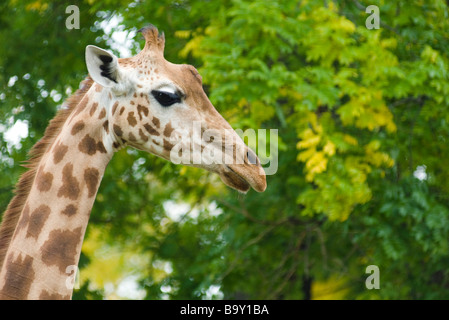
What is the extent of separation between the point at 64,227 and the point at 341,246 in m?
8.01

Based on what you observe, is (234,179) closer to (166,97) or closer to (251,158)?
(251,158)

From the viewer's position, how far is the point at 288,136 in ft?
29.1

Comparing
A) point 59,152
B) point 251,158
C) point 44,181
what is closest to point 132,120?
point 59,152

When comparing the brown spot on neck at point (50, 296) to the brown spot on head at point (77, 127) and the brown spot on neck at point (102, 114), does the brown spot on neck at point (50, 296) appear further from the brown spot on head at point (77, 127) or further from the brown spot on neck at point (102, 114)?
the brown spot on neck at point (102, 114)

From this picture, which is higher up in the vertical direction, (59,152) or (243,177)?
(243,177)

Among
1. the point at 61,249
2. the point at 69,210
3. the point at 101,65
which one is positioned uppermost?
the point at 101,65

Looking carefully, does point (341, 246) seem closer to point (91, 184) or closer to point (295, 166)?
point (295, 166)

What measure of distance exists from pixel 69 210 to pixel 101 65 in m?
0.79

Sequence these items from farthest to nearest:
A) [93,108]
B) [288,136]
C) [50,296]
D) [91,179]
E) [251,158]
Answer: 1. [288,136]
2. [93,108]
3. [91,179]
4. [251,158]
5. [50,296]

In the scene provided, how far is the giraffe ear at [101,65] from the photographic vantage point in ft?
11.5

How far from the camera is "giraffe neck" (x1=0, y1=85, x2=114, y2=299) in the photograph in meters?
3.38

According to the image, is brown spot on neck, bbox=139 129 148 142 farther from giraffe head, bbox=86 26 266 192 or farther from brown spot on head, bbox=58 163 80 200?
brown spot on head, bbox=58 163 80 200

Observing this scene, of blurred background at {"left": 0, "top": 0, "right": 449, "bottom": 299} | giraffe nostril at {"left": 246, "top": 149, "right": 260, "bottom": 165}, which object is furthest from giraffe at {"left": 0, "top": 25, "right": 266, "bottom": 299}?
blurred background at {"left": 0, "top": 0, "right": 449, "bottom": 299}

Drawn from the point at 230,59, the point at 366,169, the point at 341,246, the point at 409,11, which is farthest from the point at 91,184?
the point at 341,246
